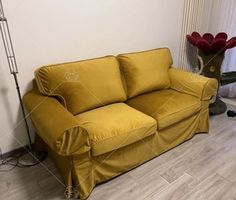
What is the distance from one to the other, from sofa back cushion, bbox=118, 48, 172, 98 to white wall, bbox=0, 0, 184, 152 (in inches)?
9.4

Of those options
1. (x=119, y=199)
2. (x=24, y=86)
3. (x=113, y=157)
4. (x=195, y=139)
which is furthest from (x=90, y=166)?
(x=195, y=139)

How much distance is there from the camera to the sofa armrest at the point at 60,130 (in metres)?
1.35

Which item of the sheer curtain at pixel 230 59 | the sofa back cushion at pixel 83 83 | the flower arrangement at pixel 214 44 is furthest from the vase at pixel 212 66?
the sofa back cushion at pixel 83 83

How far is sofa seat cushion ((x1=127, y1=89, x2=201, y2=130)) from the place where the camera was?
192 cm

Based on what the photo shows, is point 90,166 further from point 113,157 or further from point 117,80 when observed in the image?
point 117,80

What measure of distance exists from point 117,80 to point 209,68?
126 centimetres

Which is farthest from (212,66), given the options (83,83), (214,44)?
(83,83)

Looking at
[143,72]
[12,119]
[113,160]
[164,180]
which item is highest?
[143,72]

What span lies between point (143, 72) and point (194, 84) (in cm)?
52

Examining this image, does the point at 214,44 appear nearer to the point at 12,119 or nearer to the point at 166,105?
the point at 166,105

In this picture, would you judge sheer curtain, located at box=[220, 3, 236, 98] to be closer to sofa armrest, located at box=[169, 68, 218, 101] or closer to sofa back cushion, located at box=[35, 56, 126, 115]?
sofa armrest, located at box=[169, 68, 218, 101]

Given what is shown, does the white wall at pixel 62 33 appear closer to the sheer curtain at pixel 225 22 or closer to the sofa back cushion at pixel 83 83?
the sofa back cushion at pixel 83 83

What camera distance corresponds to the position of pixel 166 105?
203cm

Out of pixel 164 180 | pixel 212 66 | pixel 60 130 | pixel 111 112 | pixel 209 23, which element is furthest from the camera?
pixel 209 23
